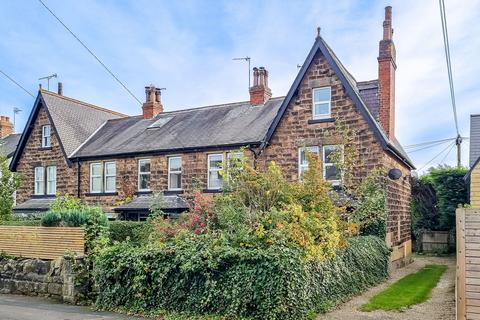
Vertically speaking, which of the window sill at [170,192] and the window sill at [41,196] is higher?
the window sill at [170,192]

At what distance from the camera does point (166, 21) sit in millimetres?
13492

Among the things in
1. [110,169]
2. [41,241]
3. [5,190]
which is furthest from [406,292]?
[5,190]

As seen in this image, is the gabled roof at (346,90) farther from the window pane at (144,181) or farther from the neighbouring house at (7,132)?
the neighbouring house at (7,132)

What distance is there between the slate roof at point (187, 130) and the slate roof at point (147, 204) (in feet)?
8.23

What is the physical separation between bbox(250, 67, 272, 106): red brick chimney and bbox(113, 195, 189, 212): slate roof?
694 cm

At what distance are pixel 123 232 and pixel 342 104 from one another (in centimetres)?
1035

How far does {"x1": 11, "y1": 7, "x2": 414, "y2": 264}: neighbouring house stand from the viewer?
65.2 feet

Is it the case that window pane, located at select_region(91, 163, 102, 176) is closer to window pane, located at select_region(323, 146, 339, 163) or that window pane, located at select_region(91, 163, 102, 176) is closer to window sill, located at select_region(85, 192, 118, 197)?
window sill, located at select_region(85, 192, 118, 197)

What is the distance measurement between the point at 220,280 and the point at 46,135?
73.2 ft

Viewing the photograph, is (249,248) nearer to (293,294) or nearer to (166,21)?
(293,294)

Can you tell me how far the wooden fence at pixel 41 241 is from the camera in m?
13.9

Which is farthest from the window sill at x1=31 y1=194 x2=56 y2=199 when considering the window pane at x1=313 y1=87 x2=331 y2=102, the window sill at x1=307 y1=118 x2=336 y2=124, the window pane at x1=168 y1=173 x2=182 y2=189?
the window pane at x1=313 y1=87 x2=331 y2=102

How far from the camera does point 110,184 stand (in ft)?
86.9

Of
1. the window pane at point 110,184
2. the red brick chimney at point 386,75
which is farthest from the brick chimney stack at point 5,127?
the red brick chimney at point 386,75
